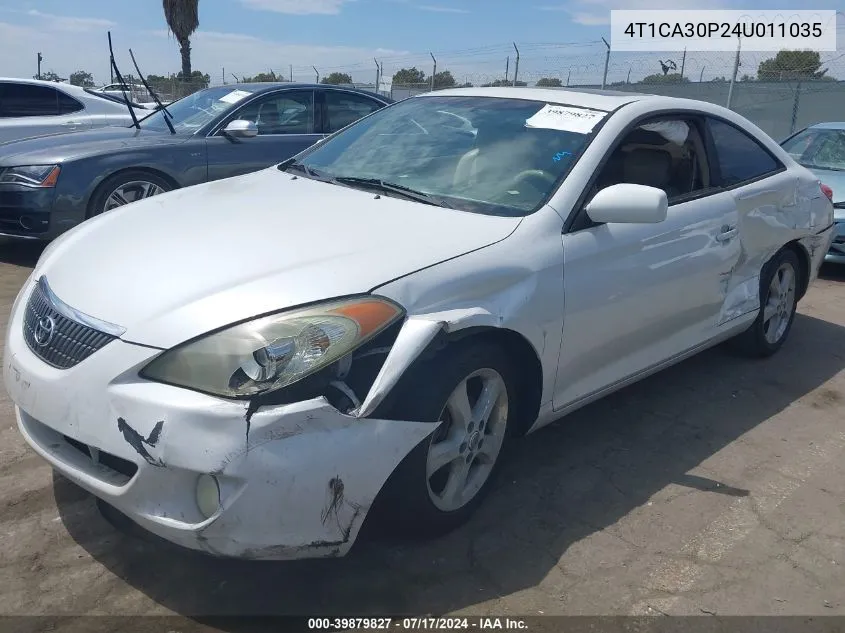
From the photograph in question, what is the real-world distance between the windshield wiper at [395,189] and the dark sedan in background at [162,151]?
8.87 feet

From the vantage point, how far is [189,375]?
7.40 ft

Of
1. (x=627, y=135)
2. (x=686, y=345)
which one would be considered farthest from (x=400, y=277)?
(x=686, y=345)

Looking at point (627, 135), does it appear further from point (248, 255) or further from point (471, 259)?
point (248, 255)

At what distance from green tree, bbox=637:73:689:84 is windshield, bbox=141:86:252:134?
12215mm

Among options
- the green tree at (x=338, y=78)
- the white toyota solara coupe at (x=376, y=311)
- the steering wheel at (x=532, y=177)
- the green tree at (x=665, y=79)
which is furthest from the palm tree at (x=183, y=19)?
the steering wheel at (x=532, y=177)

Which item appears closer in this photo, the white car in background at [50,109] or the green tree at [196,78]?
the white car in background at [50,109]

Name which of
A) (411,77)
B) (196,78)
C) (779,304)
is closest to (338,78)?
(411,77)

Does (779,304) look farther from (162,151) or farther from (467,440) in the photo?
(162,151)

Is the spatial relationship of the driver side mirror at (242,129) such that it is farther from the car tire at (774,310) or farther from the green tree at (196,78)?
the green tree at (196,78)

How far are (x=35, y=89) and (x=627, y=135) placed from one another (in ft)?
26.0

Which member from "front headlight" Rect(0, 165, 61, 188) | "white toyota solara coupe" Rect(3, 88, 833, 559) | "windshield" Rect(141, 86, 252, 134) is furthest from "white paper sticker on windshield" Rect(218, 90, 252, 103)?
"white toyota solara coupe" Rect(3, 88, 833, 559)

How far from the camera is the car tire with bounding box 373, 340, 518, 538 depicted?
2.52 metres

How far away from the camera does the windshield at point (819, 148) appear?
8117 mm

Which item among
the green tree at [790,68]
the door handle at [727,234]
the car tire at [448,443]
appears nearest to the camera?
the car tire at [448,443]
